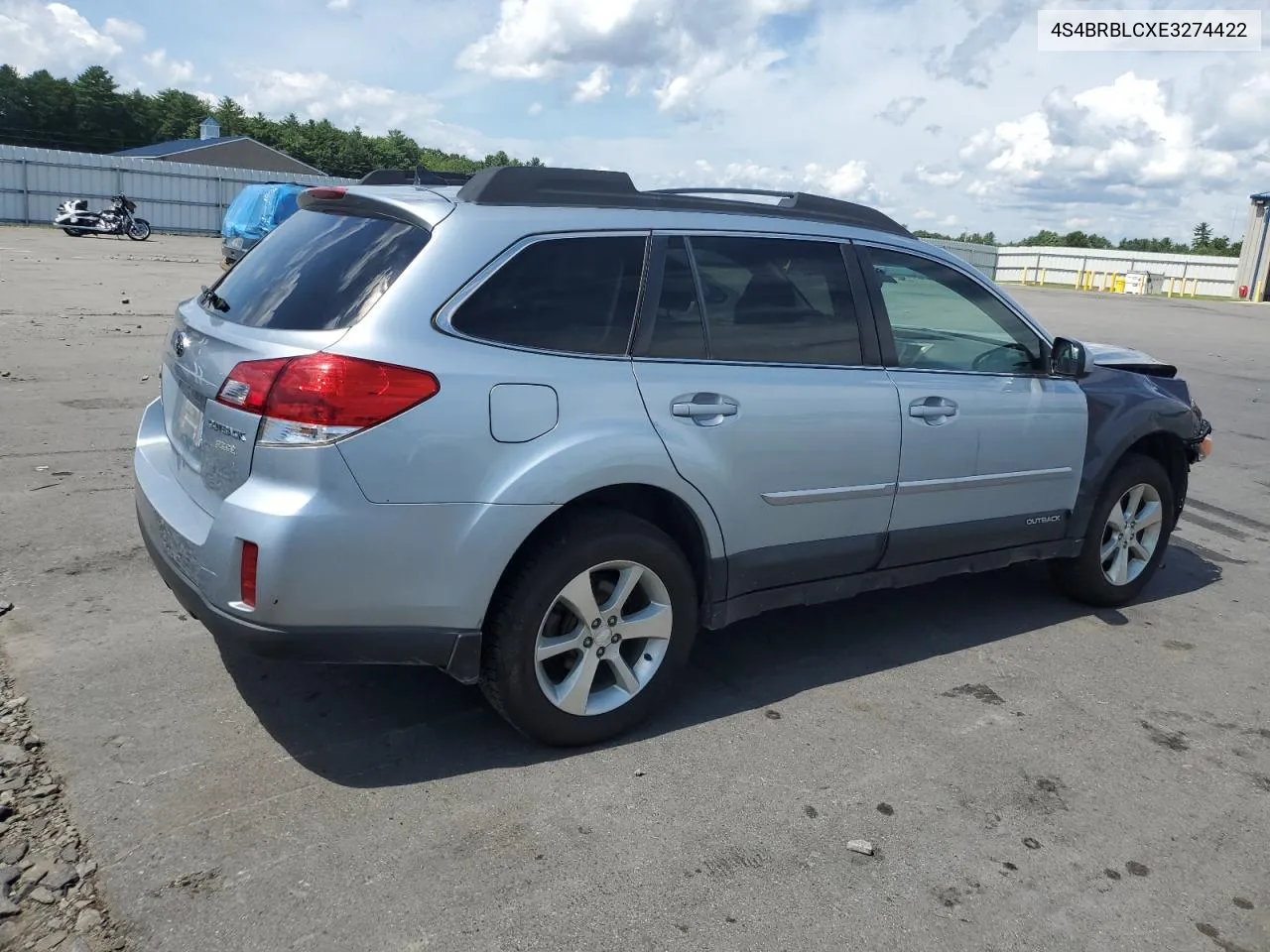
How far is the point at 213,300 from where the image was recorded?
389 centimetres

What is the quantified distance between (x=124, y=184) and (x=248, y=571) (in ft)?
143

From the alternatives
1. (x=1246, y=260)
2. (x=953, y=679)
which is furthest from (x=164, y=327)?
(x=1246, y=260)

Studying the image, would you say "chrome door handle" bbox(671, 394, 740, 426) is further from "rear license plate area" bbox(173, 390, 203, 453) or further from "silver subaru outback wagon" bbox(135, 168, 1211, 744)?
"rear license plate area" bbox(173, 390, 203, 453)

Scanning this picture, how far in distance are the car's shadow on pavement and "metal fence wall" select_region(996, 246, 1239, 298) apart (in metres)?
53.2

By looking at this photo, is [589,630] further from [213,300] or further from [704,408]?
[213,300]

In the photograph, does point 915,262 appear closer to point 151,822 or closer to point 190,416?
point 190,416

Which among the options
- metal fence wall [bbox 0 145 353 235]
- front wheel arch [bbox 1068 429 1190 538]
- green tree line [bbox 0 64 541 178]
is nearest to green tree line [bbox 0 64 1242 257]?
green tree line [bbox 0 64 541 178]

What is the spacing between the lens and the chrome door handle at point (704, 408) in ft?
12.1

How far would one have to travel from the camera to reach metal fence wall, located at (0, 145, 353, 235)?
3875 cm

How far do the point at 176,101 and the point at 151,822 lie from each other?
253ft

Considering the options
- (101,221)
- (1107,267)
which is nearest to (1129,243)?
(1107,267)

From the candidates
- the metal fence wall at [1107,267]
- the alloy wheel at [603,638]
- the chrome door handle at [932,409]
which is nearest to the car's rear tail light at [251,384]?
the alloy wheel at [603,638]

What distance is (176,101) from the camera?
70000 millimetres

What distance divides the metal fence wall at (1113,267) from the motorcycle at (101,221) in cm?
4225
